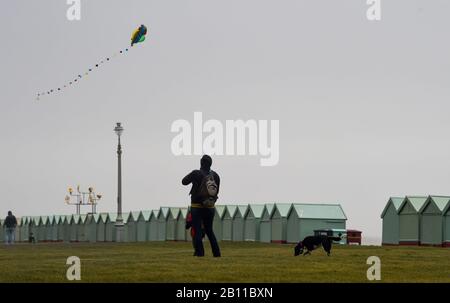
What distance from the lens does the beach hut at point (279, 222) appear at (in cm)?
5756

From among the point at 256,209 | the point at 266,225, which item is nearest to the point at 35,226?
the point at 256,209

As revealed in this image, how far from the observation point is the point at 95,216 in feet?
279

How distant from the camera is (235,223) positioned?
211 feet

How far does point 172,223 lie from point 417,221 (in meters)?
24.3

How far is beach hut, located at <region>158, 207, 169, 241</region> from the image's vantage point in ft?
231

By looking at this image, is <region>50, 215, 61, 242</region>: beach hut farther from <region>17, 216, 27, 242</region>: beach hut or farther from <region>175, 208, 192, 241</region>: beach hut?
<region>175, 208, 192, 241</region>: beach hut

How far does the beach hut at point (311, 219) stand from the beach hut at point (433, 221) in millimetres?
9205

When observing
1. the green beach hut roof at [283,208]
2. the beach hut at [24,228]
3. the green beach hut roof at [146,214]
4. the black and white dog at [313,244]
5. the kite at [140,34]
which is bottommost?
the beach hut at [24,228]

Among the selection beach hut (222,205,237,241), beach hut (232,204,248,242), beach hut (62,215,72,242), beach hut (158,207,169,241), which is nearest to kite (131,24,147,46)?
beach hut (232,204,248,242)

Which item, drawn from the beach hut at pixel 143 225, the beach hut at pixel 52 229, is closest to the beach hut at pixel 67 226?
the beach hut at pixel 52 229

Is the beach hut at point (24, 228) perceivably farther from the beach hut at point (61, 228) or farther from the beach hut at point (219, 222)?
the beach hut at point (219, 222)

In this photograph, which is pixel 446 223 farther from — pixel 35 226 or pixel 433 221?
pixel 35 226

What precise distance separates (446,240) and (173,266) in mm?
27830
